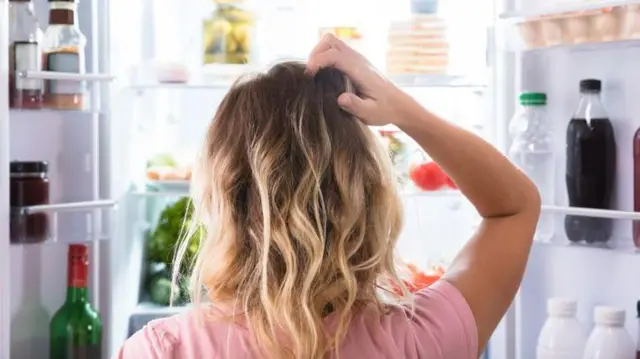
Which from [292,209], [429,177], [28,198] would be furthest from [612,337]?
[28,198]

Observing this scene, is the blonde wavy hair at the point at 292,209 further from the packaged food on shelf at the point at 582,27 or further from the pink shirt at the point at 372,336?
the packaged food on shelf at the point at 582,27

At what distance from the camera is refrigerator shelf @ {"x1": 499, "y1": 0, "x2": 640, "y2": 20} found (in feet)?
5.98

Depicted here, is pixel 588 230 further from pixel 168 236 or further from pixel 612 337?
pixel 168 236

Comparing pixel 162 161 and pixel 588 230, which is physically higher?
pixel 162 161

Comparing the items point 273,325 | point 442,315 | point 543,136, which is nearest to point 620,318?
point 543,136

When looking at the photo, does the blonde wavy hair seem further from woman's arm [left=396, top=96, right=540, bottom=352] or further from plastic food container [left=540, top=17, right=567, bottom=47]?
plastic food container [left=540, top=17, right=567, bottom=47]

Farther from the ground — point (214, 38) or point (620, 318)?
point (214, 38)

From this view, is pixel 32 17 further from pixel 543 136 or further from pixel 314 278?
pixel 314 278

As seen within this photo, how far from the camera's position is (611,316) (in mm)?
1902

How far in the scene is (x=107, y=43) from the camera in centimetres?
233

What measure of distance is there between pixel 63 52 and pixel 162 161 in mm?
534

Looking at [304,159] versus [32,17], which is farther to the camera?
[32,17]

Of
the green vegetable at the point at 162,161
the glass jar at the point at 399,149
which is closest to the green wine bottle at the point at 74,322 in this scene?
the green vegetable at the point at 162,161

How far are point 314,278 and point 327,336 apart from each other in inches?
2.4
